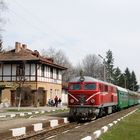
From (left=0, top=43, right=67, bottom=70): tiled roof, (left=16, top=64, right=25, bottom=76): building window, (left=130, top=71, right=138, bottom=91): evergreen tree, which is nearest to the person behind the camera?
(left=16, top=64, right=25, bottom=76): building window

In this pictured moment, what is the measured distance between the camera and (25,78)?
58688 millimetres

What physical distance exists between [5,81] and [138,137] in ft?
152

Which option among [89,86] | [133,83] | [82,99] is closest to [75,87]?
[89,86]

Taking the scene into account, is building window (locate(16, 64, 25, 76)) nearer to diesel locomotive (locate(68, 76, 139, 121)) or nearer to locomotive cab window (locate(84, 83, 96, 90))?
diesel locomotive (locate(68, 76, 139, 121))

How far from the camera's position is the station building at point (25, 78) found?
60062 millimetres

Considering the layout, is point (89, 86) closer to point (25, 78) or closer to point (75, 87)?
point (75, 87)

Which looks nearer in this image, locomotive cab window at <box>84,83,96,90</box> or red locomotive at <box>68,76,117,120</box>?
red locomotive at <box>68,76,117,120</box>

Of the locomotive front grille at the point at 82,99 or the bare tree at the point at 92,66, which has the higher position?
the bare tree at the point at 92,66

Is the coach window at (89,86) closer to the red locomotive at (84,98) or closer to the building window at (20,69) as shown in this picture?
the red locomotive at (84,98)

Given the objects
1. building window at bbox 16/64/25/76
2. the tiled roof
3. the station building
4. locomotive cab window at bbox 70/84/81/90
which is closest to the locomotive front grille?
locomotive cab window at bbox 70/84/81/90

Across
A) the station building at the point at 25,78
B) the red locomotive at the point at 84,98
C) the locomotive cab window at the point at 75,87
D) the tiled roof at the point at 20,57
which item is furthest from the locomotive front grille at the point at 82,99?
the tiled roof at the point at 20,57

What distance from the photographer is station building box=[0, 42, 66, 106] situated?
197ft

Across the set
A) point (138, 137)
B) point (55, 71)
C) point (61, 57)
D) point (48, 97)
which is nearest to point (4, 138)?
point (138, 137)

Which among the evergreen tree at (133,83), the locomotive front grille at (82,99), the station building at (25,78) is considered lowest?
the locomotive front grille at (82,99)
